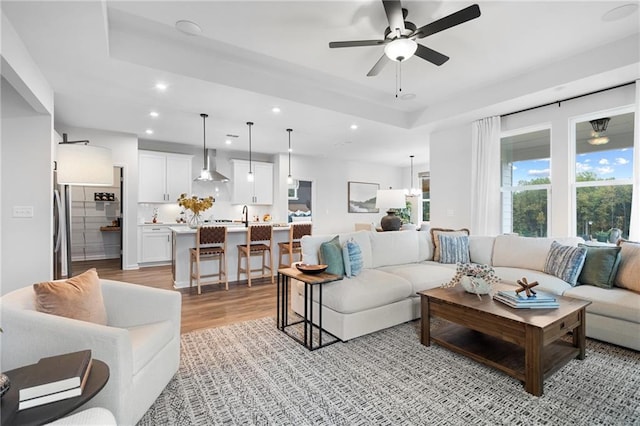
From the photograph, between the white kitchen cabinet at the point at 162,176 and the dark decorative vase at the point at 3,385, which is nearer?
the dark decorative vase at the point at 3,385

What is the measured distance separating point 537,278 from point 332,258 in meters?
2.18

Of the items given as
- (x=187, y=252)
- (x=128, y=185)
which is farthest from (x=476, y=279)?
(x=128, y=185)

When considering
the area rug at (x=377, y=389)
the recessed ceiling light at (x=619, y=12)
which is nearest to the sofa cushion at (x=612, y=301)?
the area rug at (x=377, y=389)

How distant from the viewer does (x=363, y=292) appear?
2.89 metres

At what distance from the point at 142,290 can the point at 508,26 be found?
3858 mm

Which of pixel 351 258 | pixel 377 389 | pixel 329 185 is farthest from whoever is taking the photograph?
pixel 329 185

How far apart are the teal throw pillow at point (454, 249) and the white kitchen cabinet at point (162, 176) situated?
5.52 metres

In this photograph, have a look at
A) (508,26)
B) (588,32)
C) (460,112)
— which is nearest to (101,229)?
(460,112)

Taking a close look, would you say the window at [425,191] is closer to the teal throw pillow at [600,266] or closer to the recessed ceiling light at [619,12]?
the teal throw pillow at [600,266]

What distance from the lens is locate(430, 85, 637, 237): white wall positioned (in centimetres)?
400

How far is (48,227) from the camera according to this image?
3326 millimetres

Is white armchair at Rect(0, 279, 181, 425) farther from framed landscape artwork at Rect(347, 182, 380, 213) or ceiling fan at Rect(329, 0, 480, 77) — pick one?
framed landscape artwork at Rect(347, 182, 380, 213)

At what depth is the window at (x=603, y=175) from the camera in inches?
148

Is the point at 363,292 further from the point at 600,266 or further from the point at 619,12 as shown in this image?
the point at 619,12
